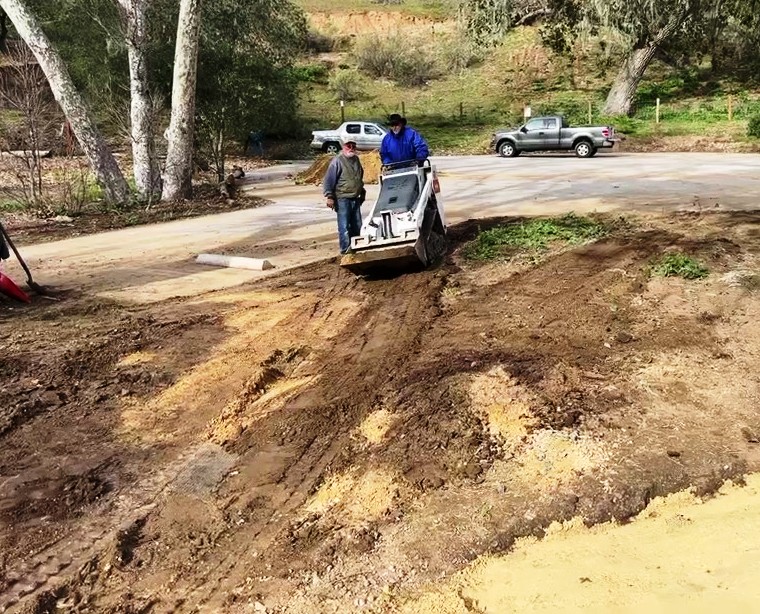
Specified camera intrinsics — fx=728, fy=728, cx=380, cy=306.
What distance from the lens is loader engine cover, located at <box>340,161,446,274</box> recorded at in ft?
26.2

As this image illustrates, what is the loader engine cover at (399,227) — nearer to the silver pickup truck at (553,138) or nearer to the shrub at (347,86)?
the silver pickup truck at (553,138)

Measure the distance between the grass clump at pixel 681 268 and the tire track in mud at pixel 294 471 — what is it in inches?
90.4

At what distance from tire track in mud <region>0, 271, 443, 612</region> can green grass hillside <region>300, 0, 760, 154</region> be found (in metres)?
24.1

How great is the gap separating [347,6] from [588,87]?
90.2 feet

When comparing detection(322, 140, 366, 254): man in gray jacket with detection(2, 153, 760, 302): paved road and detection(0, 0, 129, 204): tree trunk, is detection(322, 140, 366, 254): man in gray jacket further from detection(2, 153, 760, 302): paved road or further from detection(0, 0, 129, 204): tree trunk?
detection(0, 0, 129, 204): tree trunk

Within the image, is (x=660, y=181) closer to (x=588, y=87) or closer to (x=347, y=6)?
(x=588, y=87)

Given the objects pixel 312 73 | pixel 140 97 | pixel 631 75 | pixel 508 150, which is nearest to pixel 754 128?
pixel 631 75

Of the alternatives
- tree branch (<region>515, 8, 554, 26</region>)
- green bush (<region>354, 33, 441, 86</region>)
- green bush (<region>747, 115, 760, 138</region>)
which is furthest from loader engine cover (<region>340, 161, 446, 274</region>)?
green bush (<region>354, 33, 441, 86</region>)

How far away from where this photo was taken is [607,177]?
59.1ft

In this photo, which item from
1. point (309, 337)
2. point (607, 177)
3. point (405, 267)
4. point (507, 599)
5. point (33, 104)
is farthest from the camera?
point (607, 177)

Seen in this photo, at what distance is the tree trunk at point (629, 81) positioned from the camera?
33625mm

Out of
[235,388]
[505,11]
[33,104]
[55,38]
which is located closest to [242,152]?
[55,38]

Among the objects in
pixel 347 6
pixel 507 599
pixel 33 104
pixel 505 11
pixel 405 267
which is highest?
pixel 347 6

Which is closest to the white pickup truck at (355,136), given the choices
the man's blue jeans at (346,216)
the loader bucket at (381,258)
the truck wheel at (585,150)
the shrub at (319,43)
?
the truck wheel at (585,150)
